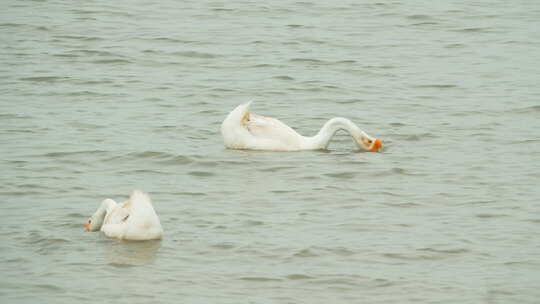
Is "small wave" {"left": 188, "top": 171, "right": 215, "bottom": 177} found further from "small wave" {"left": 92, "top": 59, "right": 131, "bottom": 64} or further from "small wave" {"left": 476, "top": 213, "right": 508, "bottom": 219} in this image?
"small wave" {"left": 92, "top": 59, "right": 131, "bottom": 64}

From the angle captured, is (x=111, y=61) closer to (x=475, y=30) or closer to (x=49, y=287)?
(x=475, y=30)

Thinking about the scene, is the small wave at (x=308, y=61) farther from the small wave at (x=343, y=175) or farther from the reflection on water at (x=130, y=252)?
the reflection on water at (x=130, y=252)

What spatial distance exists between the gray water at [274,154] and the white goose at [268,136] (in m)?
0.18

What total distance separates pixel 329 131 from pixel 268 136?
75 cm

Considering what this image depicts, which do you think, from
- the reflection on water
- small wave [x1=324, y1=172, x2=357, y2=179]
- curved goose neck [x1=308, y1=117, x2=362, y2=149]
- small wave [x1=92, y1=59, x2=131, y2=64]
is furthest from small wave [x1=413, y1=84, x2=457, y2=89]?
the reflection on water

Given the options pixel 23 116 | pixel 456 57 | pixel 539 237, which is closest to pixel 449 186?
pixel 539 237

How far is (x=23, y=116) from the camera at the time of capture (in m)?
15.8

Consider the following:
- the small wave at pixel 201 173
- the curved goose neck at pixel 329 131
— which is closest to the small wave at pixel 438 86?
the curved goose neck at pixel 329 131

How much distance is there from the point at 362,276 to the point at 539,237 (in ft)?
6.46

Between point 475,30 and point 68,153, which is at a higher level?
point 475,30

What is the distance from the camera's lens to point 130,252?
10234 millimetres

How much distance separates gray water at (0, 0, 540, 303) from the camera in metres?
9.67

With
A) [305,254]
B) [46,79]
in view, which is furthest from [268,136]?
[46,79]

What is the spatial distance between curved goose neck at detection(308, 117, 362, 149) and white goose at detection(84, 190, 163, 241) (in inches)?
164
